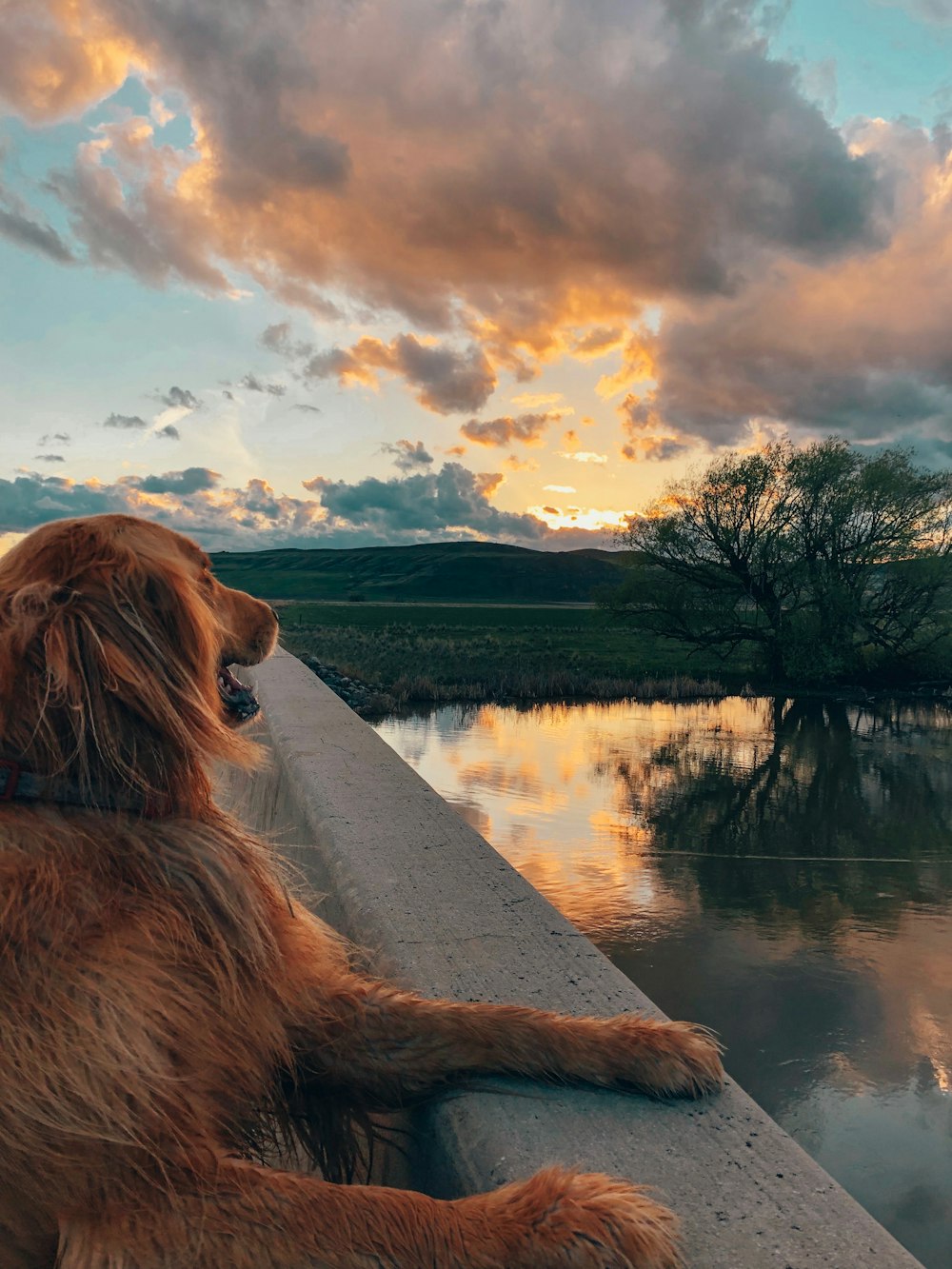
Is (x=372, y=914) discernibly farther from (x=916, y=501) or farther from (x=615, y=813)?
(x=916, y=501)

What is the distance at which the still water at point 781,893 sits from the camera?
5.11 meters

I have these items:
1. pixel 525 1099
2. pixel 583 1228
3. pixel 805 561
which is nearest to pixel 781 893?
pixel 525 1099

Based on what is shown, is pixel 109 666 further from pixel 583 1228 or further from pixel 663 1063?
pixel 663 1063

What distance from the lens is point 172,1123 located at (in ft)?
5.15

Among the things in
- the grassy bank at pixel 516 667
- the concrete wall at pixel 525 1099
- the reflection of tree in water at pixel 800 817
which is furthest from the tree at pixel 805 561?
the concrete wall at pixel 525 1099

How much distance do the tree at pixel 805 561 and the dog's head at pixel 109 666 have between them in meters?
32.2

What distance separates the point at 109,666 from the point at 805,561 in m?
34.8

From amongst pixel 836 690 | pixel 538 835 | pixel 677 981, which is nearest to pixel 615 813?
pixel 538 835

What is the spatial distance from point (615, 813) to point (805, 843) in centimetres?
252

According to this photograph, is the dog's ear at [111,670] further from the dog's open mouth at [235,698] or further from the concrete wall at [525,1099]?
the concrete wall at [525,1099]

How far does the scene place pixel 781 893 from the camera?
9.01 meters

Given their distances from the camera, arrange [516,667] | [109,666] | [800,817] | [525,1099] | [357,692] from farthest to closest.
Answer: [516,667] < [357,692] < [800,817] < [525,1099] < [109,666]

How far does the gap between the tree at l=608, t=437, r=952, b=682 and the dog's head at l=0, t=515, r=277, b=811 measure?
1267 inches

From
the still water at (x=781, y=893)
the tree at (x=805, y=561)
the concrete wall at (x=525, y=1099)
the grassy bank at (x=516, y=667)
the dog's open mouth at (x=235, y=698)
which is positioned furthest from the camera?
the tree at (x=805, y=561)
